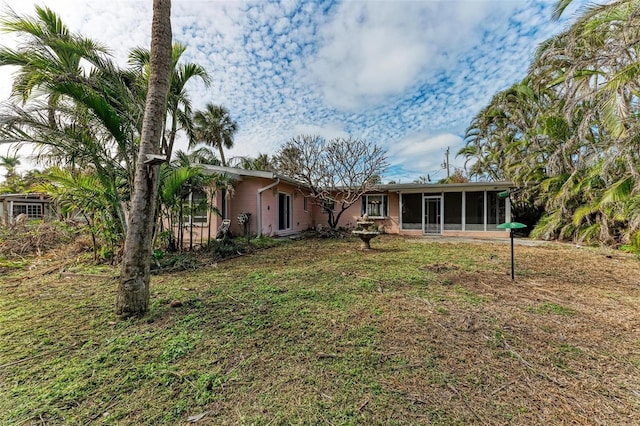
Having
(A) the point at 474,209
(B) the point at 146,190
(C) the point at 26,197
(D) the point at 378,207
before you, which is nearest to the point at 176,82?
(B) the point at 146,190

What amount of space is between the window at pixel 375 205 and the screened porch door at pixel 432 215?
2.12 meters

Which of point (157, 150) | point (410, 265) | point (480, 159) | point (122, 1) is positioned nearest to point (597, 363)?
point (410, 265)

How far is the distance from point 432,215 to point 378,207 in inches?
118

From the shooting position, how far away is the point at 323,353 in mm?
2465

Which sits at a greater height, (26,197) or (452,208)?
(26,197)

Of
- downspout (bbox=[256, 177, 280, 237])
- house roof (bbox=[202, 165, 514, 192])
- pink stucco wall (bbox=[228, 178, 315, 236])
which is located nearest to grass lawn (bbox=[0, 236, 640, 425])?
downspout (bbox=[256, 177, 280, 237])

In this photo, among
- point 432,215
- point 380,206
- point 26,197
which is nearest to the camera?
point 26,197

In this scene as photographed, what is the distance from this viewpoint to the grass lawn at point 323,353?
5.86 feet

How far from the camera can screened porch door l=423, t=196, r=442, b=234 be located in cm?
1371

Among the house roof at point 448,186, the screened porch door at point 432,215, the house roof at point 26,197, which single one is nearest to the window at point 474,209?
the screened porch door at point 432,215

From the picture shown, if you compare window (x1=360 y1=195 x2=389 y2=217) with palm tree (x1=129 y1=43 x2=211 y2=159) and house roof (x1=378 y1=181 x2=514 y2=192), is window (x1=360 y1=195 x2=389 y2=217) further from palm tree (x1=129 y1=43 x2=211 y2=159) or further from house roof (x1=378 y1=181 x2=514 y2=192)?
palm tree (x1=129 y1=43 x2=211 y2=159)

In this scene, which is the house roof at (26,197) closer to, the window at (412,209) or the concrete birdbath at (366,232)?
the concrete birdbath at (366,232)

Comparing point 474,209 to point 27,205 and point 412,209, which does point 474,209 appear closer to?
point 412,209

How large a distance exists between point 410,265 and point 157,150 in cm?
561
